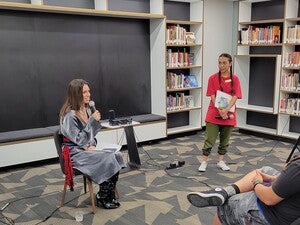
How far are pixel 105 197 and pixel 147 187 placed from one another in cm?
65

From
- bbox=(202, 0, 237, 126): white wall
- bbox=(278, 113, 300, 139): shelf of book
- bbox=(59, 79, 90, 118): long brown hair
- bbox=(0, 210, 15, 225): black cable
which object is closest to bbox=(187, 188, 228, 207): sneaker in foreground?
bbox=(59, 79, 90, 118): long brown hair

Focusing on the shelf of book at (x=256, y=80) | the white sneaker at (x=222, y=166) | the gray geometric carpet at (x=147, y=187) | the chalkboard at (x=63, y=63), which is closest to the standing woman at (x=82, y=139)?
the gray geometric carpet at (x=147, y=187)

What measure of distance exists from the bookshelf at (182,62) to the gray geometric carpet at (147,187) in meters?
0.81

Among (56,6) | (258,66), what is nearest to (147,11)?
(56,6)

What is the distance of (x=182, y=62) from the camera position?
234 inches

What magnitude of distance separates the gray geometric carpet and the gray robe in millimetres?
419

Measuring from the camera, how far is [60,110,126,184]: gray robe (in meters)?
3.14

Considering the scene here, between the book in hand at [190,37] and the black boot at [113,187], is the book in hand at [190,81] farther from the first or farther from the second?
the black boot at [113,187]

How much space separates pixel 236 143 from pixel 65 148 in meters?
3.45

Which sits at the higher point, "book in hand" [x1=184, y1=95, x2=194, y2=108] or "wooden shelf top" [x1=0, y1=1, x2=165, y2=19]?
"wooden shelf top" [x1=0, y1=1, x2=165, y2=19]

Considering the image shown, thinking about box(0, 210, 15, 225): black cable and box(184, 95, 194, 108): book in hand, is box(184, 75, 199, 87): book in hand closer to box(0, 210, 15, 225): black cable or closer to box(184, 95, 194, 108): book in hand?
box(184, 95, 194, 108): book in hand

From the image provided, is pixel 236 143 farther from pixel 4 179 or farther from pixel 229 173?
pixel 4 179

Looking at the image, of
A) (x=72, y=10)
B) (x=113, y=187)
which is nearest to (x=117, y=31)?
(x=72, y=10)

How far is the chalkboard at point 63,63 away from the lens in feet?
15.4
